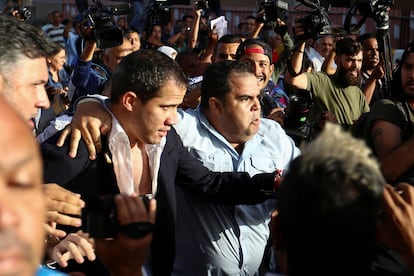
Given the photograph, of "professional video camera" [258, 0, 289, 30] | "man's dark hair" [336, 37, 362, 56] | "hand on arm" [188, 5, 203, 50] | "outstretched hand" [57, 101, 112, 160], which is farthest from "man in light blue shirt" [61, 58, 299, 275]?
"hand on arm" [188, 5, 203, 50]

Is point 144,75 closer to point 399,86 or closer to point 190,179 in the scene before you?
point 190,179

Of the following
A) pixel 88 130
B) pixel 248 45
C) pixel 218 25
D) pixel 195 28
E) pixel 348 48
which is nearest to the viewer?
pixel 88 130

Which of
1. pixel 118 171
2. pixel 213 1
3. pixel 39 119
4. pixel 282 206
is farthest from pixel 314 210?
pixel 213 1

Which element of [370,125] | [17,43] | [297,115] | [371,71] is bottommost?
[371,71]

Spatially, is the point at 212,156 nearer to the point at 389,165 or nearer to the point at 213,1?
the point at 389,165

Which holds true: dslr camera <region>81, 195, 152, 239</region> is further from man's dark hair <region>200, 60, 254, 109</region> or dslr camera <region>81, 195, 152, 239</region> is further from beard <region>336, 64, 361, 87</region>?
beard <region>336, 64, 361, 87</region>

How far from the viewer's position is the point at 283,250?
1820 millimetres

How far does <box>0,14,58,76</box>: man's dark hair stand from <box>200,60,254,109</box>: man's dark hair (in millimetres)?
1290

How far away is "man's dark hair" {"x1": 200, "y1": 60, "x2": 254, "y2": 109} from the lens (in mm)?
4191

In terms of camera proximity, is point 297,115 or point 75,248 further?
point 297,115

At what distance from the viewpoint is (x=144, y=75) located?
3.54 metres

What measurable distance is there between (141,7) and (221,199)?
1072 centimetres

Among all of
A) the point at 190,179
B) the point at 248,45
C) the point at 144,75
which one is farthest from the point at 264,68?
the point at 144,75

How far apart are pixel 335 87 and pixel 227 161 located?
2.79 metres
